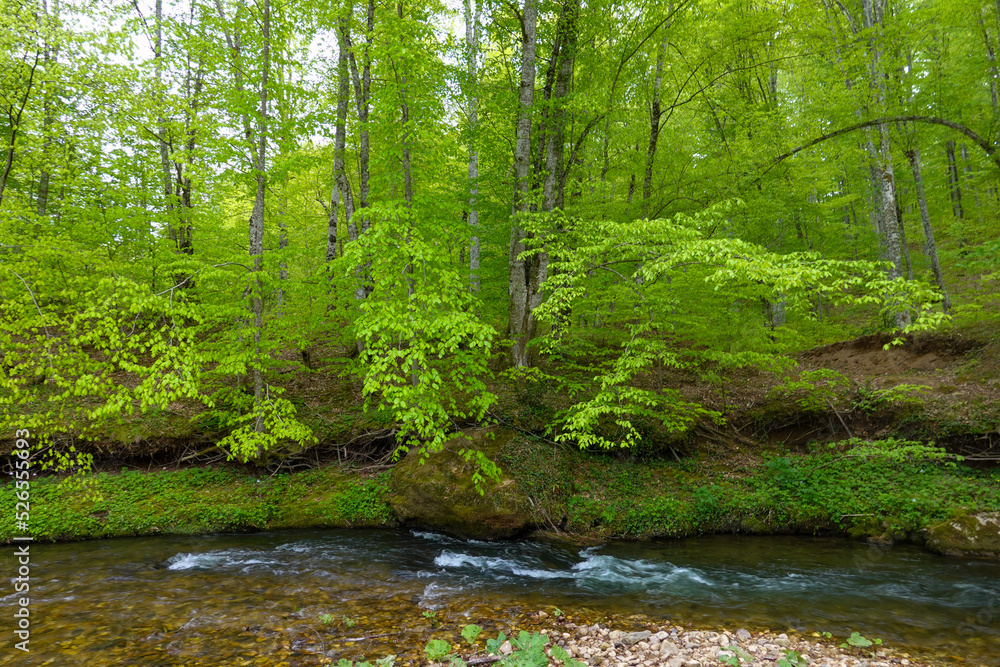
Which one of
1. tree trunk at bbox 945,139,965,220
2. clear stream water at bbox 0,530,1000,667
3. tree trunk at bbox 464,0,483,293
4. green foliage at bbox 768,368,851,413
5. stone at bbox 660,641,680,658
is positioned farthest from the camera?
tree trunk at bbox 945,139,965,220

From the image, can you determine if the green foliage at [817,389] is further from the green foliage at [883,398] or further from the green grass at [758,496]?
the green grass at [758,496]

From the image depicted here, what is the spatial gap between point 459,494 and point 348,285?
592 centimetres

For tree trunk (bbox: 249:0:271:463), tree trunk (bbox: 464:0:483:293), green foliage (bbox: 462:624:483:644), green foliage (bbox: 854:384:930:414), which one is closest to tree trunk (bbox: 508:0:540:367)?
tree trunk (bbox: 464:0:483:293)

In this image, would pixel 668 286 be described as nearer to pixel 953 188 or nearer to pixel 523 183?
pixel 523 183

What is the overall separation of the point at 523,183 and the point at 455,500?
23.8 ft

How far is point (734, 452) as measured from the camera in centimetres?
1075

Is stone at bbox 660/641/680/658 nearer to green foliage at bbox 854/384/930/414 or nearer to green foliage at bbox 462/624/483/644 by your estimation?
green foliage at bbox 462/624/483/644

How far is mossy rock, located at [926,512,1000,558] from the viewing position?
7.19 metres

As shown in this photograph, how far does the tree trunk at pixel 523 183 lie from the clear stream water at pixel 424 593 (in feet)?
15.2

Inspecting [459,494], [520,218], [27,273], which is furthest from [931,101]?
[27,273]

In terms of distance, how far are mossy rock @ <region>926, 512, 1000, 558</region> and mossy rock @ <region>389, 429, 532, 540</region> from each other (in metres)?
7.24

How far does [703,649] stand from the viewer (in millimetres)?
4477

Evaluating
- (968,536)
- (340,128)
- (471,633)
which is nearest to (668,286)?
(968,536)

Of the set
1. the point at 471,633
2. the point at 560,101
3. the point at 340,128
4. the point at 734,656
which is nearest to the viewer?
the point at 734,656
